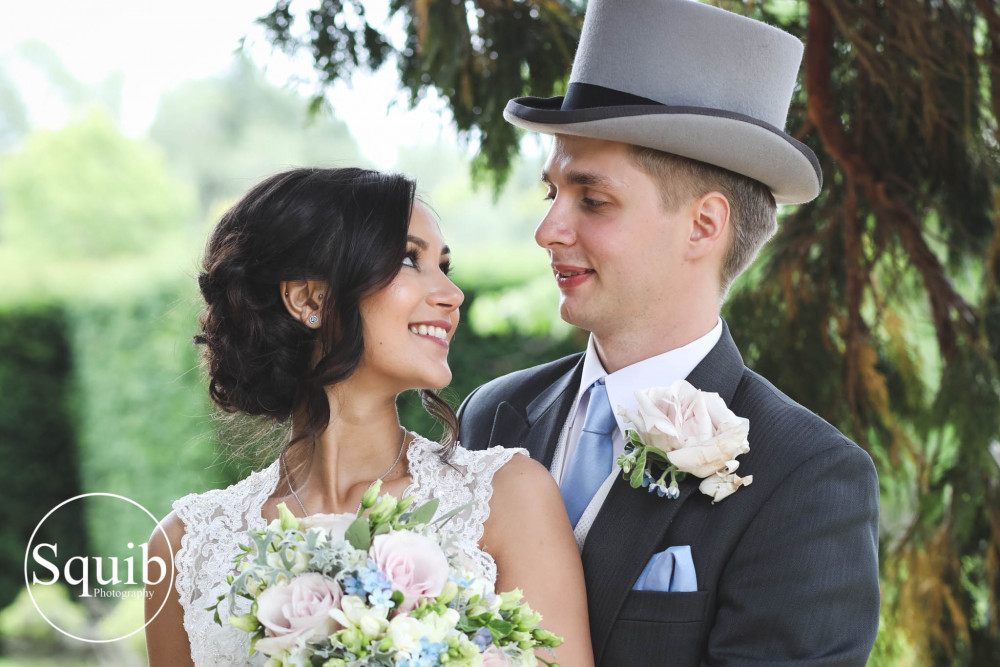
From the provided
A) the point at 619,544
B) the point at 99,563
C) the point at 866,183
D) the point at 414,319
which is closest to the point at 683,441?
the point at 619,544

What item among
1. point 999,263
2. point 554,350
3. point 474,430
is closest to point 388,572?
point 474,430

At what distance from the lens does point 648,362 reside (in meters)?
2.43

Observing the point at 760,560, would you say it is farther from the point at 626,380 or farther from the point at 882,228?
the point at 882,228

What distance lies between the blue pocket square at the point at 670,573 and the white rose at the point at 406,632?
706mm

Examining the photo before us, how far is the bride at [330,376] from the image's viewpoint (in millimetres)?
2264

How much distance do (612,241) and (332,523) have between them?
0.94 meters

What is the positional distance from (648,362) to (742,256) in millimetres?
419

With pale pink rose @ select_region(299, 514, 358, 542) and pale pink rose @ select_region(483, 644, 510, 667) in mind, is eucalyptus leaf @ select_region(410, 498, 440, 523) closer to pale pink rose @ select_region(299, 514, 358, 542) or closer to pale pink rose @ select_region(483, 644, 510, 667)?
pale pink rose @ select_region(299, 514, 358, 542)

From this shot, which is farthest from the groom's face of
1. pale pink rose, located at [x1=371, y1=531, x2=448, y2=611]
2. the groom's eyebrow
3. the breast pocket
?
pale pink rose, located at [x1=371, y1=531, x2=448, y2=611]

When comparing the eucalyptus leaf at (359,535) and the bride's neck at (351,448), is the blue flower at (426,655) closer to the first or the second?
the eucalyptus leaf at (359,535)

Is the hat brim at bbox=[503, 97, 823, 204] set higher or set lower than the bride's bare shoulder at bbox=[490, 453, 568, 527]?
higher

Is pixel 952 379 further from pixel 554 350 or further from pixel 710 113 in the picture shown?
pixel 554 350

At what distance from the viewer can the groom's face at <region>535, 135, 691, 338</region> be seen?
2400mm

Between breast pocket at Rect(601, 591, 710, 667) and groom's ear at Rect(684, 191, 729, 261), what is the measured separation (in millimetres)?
860
